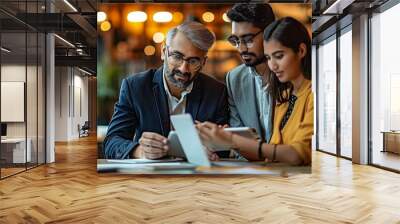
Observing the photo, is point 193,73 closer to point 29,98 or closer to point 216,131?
point 216,131

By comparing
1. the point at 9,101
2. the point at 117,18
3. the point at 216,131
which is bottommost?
the point at 216,131

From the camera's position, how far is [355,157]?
28.7ft

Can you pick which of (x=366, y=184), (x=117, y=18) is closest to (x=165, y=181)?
(x=117, y=18)

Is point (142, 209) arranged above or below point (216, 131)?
below

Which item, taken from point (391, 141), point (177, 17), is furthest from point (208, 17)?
point (391, 141)

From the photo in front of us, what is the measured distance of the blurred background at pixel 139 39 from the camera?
5547mm

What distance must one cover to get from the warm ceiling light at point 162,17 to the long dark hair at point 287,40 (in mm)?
1284

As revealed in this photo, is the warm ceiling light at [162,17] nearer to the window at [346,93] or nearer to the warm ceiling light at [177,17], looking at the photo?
the warm ceiling light at [177,17]

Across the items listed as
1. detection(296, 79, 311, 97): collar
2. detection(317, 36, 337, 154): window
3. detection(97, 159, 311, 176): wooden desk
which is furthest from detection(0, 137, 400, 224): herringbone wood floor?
detection(317, 36, 337, 154): window

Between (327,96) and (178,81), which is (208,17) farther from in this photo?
(327,96)

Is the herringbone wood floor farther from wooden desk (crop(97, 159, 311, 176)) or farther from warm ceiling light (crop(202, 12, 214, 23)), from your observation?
warm ceiling light (crop(202, 12, 214, 23))

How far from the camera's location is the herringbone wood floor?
14.3ft

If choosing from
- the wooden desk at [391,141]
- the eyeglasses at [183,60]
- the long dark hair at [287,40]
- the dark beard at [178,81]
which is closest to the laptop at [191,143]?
the dark beard at [178,81]

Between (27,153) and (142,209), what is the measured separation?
421cm
